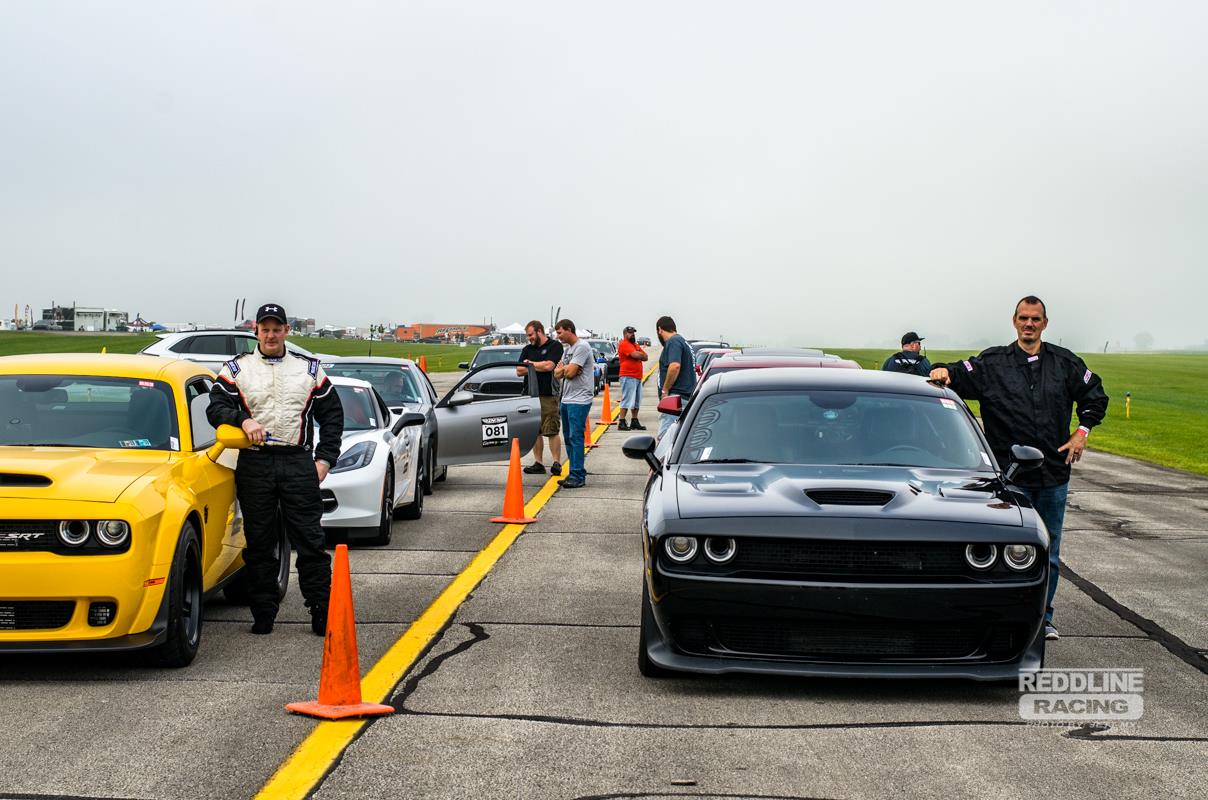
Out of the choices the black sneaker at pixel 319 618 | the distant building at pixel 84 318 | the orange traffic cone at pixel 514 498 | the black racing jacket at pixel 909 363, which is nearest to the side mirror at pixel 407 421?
the orange traffic cone at pixel 514 498

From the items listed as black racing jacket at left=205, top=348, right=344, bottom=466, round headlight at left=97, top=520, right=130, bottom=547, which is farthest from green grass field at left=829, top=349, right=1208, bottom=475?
round headlight at left=97, top=520, right=130, bottom=547

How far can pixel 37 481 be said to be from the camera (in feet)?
20.7

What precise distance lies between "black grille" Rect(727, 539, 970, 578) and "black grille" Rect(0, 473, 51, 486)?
319cm

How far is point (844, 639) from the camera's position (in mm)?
6043

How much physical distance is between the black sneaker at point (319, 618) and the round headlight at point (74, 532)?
5.38 feet

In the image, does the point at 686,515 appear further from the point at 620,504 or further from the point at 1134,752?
the point at 620,504

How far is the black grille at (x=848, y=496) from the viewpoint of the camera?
20.7ft

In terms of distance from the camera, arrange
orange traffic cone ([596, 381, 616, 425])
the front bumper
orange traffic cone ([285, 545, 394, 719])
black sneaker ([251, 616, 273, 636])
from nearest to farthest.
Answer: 1. orange traffic cone ([285, 545, 394, 719])
2. the front bumper
3. black sneaker ([251, 616, 273, 636])
4. orange traffic cone ([596, 381, 616, 425])

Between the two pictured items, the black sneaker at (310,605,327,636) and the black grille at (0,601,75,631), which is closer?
the black grille at (0,601,75,631)

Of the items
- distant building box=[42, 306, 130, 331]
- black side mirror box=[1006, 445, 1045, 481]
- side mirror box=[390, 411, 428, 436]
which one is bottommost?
distant building box=[42, 306, 130, 331]

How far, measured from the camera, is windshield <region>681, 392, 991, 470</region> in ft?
24.0

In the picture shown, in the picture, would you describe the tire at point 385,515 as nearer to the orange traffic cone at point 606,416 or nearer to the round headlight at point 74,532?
the round headlight at point 74,532

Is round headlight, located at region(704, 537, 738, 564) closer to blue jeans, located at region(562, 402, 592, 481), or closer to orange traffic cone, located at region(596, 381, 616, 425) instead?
blue jeans, located at region(562, 402, 592, 481)

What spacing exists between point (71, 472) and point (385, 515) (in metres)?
4.61
